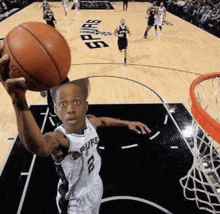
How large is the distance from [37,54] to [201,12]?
558 inches

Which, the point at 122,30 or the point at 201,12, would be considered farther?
the point at 201,12

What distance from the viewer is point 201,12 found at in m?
13.5

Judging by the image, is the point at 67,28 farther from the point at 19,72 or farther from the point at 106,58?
the point at 19,72

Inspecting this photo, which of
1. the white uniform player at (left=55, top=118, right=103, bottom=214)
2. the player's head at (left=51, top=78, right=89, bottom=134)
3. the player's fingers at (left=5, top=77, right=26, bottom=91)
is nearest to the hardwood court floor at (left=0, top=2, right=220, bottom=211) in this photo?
the white uniform player at (left=55, top=118, right=103, bottom=214)

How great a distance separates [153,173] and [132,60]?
5.19 metres

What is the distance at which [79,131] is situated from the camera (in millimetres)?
1868

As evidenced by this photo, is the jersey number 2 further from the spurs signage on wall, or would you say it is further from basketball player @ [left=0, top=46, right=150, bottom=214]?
the spurs signage on wall

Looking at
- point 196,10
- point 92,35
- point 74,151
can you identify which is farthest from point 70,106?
point 196,10

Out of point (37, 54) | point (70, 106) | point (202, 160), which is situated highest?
point (37, 54)

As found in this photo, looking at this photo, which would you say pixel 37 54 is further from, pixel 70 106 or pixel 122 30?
pixel 122 30

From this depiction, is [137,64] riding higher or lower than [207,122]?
lower

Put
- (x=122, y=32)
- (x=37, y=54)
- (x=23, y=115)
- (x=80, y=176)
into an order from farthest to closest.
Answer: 1. (x=122, y=32)
2. (x=80, y=176)
3. (x=37, y=54)
4. (x=23, y=115)

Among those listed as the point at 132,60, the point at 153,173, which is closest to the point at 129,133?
the point at 153,173

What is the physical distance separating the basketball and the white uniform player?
45cm
